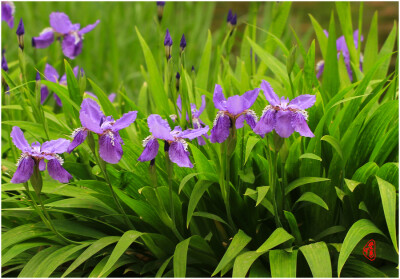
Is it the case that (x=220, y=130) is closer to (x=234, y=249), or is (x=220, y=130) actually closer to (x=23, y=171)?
(x=234, y=249)

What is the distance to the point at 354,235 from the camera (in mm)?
1590

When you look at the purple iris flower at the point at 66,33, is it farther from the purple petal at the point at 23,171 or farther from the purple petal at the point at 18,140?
the purple petal at the point at 23,171

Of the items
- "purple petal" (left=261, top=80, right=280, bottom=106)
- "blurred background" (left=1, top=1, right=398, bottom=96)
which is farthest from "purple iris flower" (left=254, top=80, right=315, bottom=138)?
"blurred background" (left=1, top=1, right=398, bottom=96)

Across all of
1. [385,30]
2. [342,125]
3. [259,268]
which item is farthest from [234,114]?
[385,30]

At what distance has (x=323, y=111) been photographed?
6.35 feet

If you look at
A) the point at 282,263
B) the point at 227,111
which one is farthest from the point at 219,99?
the point at 282,263

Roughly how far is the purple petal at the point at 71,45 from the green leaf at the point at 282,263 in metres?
1.39

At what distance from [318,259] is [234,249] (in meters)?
0.25

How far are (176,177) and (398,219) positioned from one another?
821mm

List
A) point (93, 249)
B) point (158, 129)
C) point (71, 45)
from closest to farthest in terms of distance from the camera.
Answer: point (158, 129)
point (93, 249)
point (71, 45)

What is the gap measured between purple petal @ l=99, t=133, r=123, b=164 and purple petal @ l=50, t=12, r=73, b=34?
1.16 m

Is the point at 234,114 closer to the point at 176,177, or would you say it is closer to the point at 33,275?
the point at 176,177

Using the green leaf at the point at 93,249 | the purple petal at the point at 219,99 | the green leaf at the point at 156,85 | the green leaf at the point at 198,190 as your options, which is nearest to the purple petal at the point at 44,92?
the green leaf at the point at 156,85

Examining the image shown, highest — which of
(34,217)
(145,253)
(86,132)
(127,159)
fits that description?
(86,132)
